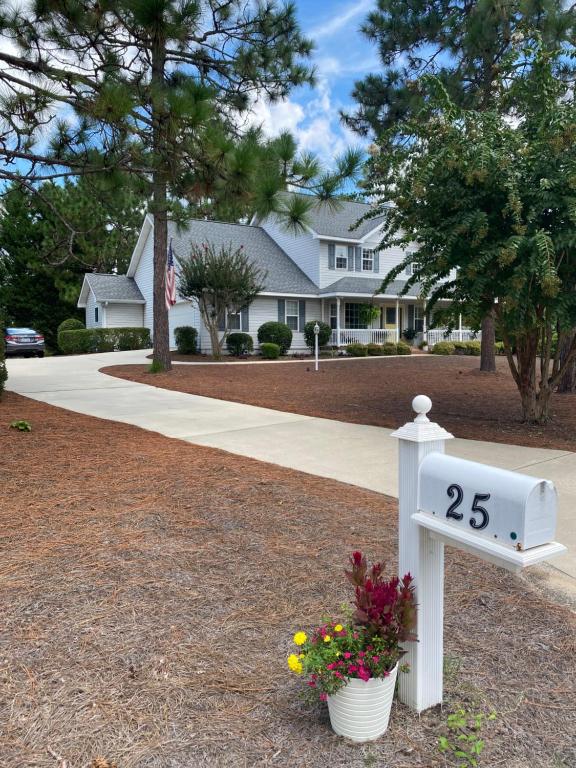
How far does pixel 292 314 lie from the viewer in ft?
82.1

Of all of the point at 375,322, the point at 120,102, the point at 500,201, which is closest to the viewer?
the point at 120,102

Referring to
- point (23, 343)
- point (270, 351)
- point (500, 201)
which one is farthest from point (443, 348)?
point (500, 201)

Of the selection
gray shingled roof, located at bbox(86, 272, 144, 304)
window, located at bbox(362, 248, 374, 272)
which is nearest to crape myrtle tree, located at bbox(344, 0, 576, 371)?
window, located at bbox(362, 248, 374, 272)

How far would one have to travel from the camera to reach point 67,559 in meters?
3.28

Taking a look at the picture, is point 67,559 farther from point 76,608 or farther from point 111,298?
point 111,298

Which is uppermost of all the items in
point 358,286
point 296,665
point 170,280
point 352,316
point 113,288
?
point 113,288

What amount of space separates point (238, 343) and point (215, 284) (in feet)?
10.2

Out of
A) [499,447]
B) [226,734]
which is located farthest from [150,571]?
[499,447]

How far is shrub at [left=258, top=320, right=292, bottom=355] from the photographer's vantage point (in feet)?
74.6

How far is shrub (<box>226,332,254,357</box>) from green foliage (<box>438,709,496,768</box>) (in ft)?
64.7

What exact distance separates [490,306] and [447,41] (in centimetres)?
865

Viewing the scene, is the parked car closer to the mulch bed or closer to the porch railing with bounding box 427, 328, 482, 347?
the mulch bed

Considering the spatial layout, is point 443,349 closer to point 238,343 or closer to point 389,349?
point 389,349

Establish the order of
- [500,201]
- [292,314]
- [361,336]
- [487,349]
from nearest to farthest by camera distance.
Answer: [500,201], [487,349], [292,314], [361,336]
